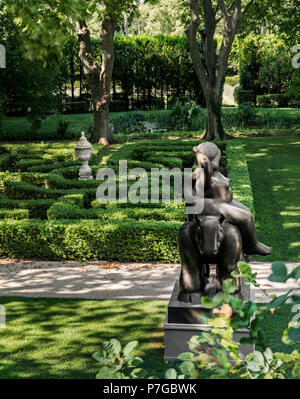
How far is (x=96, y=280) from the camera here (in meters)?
8.45

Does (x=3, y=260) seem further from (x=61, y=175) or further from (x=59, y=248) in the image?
(x=61, y=175)

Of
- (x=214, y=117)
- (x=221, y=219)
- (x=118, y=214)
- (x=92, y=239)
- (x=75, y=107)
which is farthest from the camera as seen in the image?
(x=75, y=107)

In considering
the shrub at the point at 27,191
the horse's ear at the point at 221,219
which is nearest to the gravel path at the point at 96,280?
the horse's ear at the point at 221,219

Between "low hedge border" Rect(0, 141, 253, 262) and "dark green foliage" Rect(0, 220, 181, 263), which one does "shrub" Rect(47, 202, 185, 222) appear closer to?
"low hedge border" Rect(0, 141, 253, 262)

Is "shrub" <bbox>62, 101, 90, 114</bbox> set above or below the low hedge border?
above

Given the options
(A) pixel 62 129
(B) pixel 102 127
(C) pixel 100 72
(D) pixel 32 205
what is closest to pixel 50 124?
(A) pixel 62 129

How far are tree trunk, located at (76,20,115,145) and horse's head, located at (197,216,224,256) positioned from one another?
15.3m

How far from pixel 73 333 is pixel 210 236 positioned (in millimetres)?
2360

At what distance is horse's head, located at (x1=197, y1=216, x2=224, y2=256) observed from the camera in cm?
562

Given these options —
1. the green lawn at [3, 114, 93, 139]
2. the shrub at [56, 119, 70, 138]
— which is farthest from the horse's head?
the green lawn at [3, 114, 93, 139]

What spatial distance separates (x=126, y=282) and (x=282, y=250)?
10.1 ft

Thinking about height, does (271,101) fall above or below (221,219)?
above

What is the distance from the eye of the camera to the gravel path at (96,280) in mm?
7887

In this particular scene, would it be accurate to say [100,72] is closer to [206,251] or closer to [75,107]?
[75,107]
